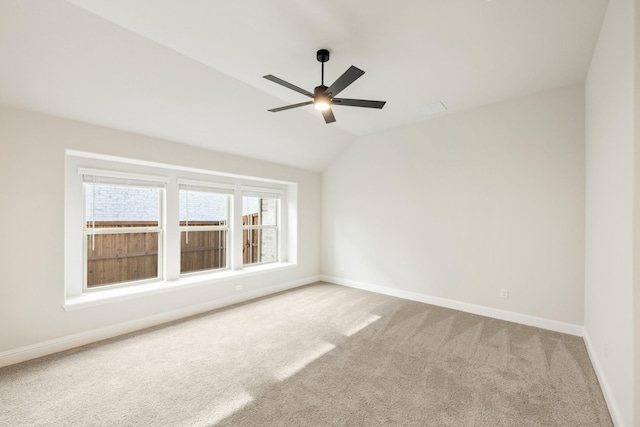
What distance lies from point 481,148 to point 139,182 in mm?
4710

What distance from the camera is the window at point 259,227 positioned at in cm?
516

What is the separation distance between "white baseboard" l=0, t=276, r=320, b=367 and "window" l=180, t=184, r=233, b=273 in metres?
0.71

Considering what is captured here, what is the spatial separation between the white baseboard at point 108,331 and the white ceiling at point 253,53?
7.46ft

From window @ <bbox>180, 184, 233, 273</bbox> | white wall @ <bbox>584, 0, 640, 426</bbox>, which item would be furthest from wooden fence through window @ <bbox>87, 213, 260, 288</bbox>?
white wall @ <bbox>584, 0, 640, 426</bbox>

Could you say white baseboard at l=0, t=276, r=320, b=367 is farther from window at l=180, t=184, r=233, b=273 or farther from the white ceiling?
the white ceiling

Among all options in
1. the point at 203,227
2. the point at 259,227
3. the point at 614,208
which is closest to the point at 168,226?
Answer: the point at 203,227

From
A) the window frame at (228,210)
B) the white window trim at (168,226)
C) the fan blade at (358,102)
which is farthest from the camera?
the window frame at (228,210)

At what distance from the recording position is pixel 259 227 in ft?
17.6

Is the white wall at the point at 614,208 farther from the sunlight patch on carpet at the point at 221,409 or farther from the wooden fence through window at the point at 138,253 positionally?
the wooden fence through window at the point at 138,253

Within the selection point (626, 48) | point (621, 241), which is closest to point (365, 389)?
point (621, 241)

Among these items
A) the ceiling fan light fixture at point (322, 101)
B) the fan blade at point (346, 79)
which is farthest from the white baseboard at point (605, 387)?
the ceiling fan light fixture at point (322, 101)

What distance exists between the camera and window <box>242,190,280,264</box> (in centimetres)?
516

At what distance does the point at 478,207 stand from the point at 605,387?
2.31m

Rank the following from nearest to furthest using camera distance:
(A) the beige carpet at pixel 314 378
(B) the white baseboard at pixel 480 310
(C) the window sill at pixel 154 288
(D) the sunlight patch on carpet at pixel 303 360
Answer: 1. (A) the beige carpet at pixel 314 378
2. (D) the sunlight patch on carpet at pixel 303 360
3. (C) the window sill at pixel 154 288
4. (B) the white baseboard at pixel 480 310
